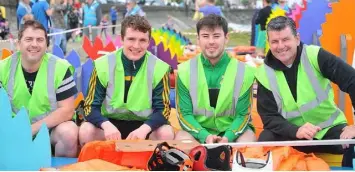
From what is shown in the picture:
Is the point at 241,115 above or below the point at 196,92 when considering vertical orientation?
below

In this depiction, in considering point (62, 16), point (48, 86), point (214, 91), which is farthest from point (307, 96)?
point (62, 16)

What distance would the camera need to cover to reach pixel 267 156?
3541mm

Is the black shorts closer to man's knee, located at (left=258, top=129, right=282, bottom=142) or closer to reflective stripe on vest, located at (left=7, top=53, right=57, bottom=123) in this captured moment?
reflective stripe on vest, located at (left=7, top=53, right=57, bottom=123)

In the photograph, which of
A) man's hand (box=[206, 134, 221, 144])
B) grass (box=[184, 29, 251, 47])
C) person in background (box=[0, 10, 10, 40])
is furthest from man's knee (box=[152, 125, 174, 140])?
grass (box=[184, 29, 251, 47])

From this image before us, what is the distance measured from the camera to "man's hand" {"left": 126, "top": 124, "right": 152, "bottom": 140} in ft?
13.2

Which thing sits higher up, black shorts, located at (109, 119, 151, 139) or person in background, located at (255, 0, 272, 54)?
person in background, located at (255, 0, 272, 54)

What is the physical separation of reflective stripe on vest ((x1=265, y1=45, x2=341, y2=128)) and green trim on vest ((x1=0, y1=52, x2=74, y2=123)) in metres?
1.53

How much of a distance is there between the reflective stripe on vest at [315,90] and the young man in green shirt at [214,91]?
23 centimetres

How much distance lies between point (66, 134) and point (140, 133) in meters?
0.54

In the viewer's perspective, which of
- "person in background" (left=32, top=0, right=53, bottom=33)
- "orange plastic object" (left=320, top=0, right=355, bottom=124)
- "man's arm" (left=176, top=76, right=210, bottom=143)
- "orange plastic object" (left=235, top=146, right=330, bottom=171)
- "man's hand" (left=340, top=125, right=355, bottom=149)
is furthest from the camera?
"person in background" (left=32, top=0, right=53, bottom=33)

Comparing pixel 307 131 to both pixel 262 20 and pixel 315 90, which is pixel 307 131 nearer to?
pixel 315 90

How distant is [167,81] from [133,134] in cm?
54

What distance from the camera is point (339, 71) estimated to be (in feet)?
12.7

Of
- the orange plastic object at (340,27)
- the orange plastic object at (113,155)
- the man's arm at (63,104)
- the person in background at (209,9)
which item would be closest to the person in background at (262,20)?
the person in background at (209,9)
